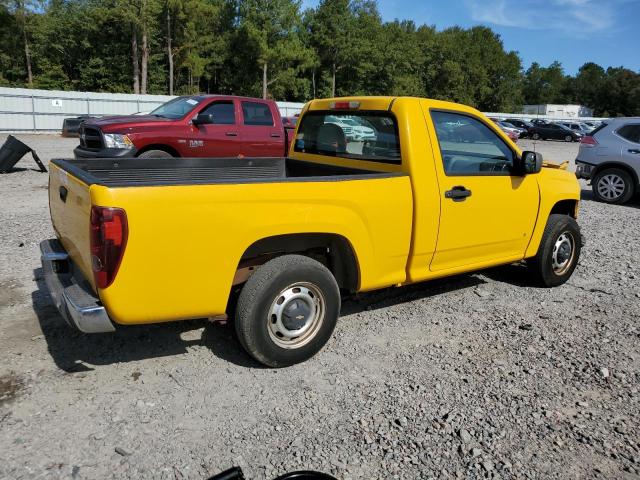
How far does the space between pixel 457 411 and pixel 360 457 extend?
0.78m

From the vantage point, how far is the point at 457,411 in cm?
326

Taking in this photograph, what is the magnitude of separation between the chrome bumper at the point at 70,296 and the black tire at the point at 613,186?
1112cm

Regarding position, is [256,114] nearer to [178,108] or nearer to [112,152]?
[178,108]

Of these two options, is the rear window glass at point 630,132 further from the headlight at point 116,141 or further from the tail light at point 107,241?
the tail light at point 107,241

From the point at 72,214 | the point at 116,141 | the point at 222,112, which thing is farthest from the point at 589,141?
the point at 72,214

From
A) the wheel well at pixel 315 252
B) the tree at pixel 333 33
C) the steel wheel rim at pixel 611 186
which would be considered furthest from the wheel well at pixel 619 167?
the tree at pixel 333 33

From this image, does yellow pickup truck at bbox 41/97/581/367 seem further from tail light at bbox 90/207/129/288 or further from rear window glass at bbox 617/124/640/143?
rear window glass at bbox 617/124/640/143

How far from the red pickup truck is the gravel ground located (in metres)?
4.52

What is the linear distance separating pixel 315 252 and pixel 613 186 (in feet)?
32.2

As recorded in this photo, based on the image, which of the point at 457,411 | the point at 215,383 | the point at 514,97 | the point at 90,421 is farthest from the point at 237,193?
the point at 514,97

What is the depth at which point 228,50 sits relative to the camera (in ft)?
186

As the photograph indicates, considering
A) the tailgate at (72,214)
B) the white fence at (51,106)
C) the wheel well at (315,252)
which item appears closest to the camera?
the tailgate at (72,214)

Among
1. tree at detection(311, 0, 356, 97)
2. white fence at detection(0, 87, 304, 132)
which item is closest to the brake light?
white fence at detection(0, 87, 304, 132)

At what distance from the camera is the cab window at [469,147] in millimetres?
4336
